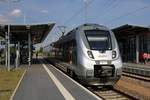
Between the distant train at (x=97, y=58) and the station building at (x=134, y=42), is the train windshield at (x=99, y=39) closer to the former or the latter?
the distant train at (x=97, y=58)

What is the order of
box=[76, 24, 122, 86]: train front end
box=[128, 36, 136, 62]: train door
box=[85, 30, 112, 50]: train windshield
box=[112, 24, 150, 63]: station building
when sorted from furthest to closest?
box=[128, 36, 136, 62]: train door < box=[112, 24, 150, 63]: station building < box=[85, 30, 112, 50]: train windshield < box=[76, 24, 122, 86]: train front end

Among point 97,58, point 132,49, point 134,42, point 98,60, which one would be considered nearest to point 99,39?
point 97,58

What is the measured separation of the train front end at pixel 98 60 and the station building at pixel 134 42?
27953 millimetres

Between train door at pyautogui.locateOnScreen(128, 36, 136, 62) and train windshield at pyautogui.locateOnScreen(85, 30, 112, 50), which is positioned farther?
train door at pyautogui.locateOnScreen(128, 36, 136, 62)

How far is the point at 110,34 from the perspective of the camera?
66.6 ft

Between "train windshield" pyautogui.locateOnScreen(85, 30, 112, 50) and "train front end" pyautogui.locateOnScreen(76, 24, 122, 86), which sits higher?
"train windshield" pyautogui.locateOnScreen(85, 30, 112, 50)

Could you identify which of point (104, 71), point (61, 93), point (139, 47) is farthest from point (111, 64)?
point (139, 47)

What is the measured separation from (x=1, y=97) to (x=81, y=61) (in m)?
5.55

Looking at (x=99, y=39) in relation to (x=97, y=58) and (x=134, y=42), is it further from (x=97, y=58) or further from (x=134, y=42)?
(x=134, y=42)

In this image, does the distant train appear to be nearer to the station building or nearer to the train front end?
the train front end

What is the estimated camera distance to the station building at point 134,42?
5000 centimetres

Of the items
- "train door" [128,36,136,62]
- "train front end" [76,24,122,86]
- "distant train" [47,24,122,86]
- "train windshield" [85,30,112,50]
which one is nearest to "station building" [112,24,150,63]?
"train door" [128,36,136,62]

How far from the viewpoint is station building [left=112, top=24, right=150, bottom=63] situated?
50000 mm

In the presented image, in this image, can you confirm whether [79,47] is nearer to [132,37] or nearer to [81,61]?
[81,61]
